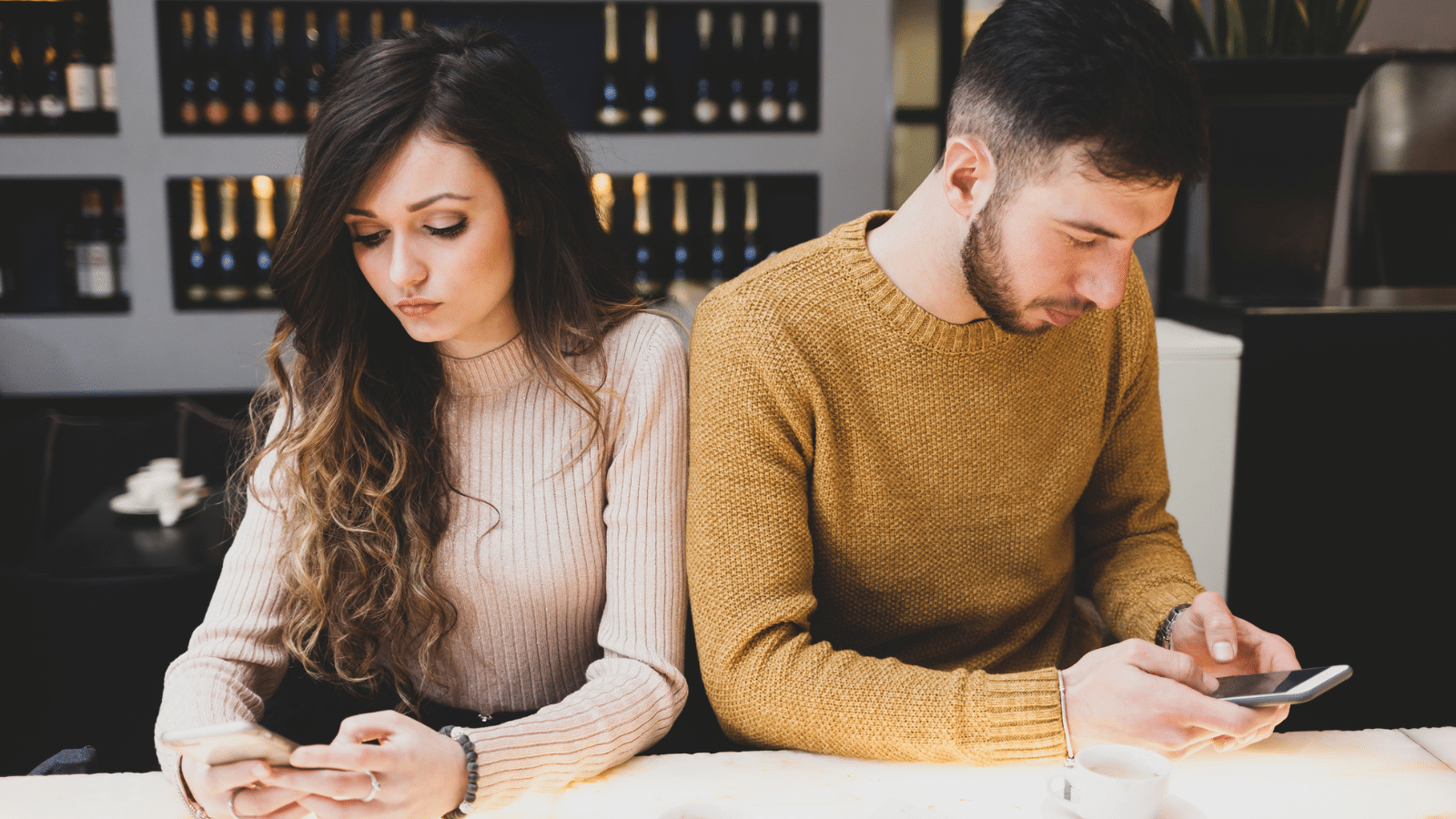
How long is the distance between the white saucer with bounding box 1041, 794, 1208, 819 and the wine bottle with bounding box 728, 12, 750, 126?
278cm

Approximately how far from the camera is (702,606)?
1.12 metres

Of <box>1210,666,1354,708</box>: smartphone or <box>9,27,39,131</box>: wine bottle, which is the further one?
<box>9,27,39,131</box>: wine bottle

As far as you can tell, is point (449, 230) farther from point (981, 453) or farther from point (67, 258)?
point (67, 258)

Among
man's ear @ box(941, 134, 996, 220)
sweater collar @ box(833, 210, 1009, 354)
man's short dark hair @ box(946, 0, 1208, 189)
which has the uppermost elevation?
man's short dark hair @ box(946, 0, 1208, 189)

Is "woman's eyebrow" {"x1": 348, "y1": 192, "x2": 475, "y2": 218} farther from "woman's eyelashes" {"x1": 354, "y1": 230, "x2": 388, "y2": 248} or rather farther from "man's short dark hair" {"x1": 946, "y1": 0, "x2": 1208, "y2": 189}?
"man's short dark hair" {"x1": 946, "y1": 0, "x2": 1208, "y2": 189}

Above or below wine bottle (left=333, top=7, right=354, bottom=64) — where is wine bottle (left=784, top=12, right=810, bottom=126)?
below

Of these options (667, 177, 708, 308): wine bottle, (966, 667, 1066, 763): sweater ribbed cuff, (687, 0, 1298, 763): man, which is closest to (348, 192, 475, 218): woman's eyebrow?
(687, 0, 1298, 763): man

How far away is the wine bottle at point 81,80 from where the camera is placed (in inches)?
125

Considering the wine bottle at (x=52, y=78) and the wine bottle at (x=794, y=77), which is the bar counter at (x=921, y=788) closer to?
the wine bottle at (x=794, y=77)

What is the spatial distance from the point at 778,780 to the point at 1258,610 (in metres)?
1.51

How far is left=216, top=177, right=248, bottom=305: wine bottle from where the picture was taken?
3.34 m

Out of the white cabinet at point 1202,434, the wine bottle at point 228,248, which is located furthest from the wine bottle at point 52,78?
the white cabinet at point 1202,434

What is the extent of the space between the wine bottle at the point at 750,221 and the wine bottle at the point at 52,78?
7.27 ft

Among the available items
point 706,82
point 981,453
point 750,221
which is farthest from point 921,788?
point 706,82
